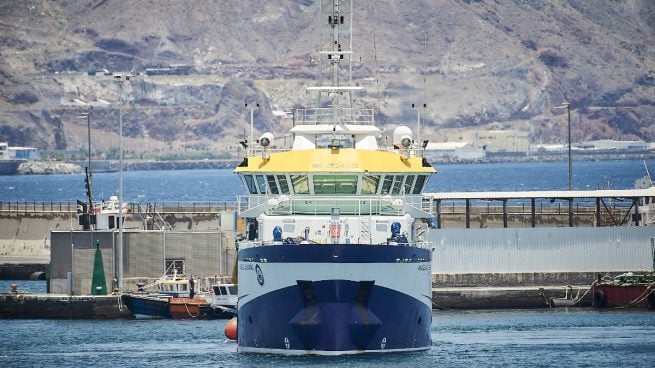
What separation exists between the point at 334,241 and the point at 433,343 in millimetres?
9967

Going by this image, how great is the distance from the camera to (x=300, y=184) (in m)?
61.9

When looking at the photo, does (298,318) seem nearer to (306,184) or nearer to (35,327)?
(306,184)

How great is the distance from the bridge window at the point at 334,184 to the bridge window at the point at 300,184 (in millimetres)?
293

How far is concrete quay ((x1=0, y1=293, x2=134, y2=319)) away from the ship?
20.6 metres

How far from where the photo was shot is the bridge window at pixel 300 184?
61.8m

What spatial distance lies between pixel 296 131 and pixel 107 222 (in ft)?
94.4

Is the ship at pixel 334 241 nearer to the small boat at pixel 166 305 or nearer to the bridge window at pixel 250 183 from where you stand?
the bridge window at pixel 250 183

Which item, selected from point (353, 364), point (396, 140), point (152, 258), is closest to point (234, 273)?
point (152, 258)

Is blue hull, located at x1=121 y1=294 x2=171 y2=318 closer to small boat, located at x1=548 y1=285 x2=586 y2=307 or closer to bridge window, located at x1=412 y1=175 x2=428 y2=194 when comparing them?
small boat, located at x1=548 y1=285 x2=586 y2=307

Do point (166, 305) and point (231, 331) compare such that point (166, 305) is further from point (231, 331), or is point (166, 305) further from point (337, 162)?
point (337, 162)

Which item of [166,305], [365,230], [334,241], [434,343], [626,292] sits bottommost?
[434,343]

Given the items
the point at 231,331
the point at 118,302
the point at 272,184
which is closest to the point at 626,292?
the point at 118,302

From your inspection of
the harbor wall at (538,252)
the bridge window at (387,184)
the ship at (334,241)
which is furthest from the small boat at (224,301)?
the bridge window at (387,184)

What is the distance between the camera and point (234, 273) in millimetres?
85062
